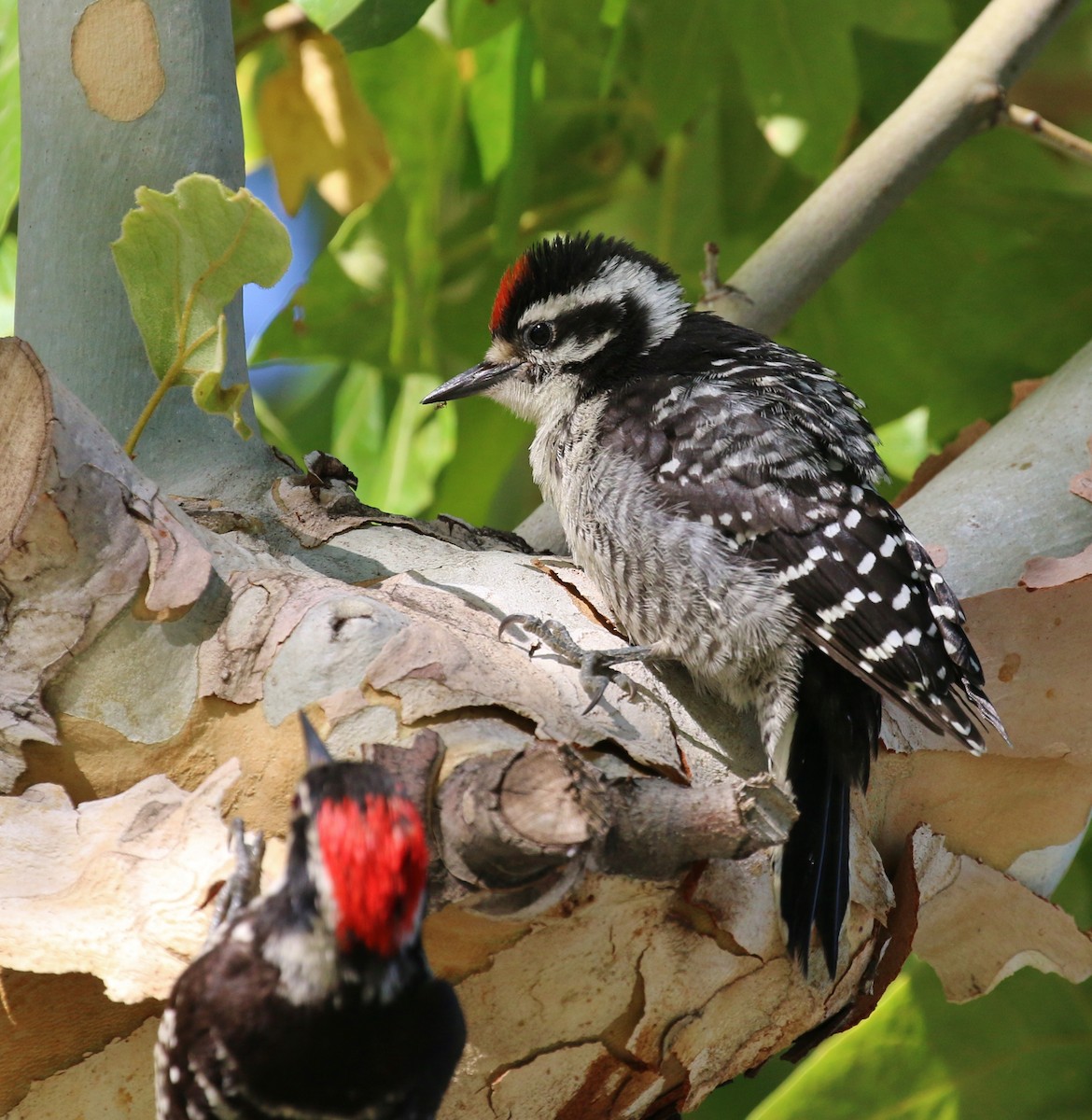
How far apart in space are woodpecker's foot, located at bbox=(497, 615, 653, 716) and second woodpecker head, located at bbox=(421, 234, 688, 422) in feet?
3.44

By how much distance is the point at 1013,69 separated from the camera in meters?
2.95

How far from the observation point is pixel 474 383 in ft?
10.4

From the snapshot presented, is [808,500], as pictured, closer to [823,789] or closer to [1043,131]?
[823,789]

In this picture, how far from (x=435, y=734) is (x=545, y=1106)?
592 mm

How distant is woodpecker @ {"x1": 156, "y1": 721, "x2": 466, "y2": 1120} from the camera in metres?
1.48

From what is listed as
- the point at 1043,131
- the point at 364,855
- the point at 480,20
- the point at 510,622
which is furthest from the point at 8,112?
the point at 1043,131

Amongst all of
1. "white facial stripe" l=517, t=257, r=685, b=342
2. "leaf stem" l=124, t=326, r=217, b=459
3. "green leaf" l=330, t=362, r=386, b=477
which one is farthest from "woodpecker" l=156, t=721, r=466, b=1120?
"green leaf" l=330, t=362, r=386, b=477

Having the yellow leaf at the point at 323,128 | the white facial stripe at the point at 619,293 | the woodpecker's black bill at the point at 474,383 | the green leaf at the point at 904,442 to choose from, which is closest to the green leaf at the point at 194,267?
the woodpecker's black bill at the point at 474,383

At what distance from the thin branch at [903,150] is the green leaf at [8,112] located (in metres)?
1.56

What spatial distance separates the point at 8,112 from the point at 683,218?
1.93m

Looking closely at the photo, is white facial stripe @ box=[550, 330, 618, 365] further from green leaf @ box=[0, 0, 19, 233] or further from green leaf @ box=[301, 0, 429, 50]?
green leaf @ box=[0, 0, 19, 233]

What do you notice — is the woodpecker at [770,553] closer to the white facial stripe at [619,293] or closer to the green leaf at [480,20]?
the white facial stripe at [619,293]

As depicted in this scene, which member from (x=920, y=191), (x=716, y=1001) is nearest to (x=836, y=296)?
(x=920, y=191)

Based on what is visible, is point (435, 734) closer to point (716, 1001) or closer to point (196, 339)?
point (716, 1001)
